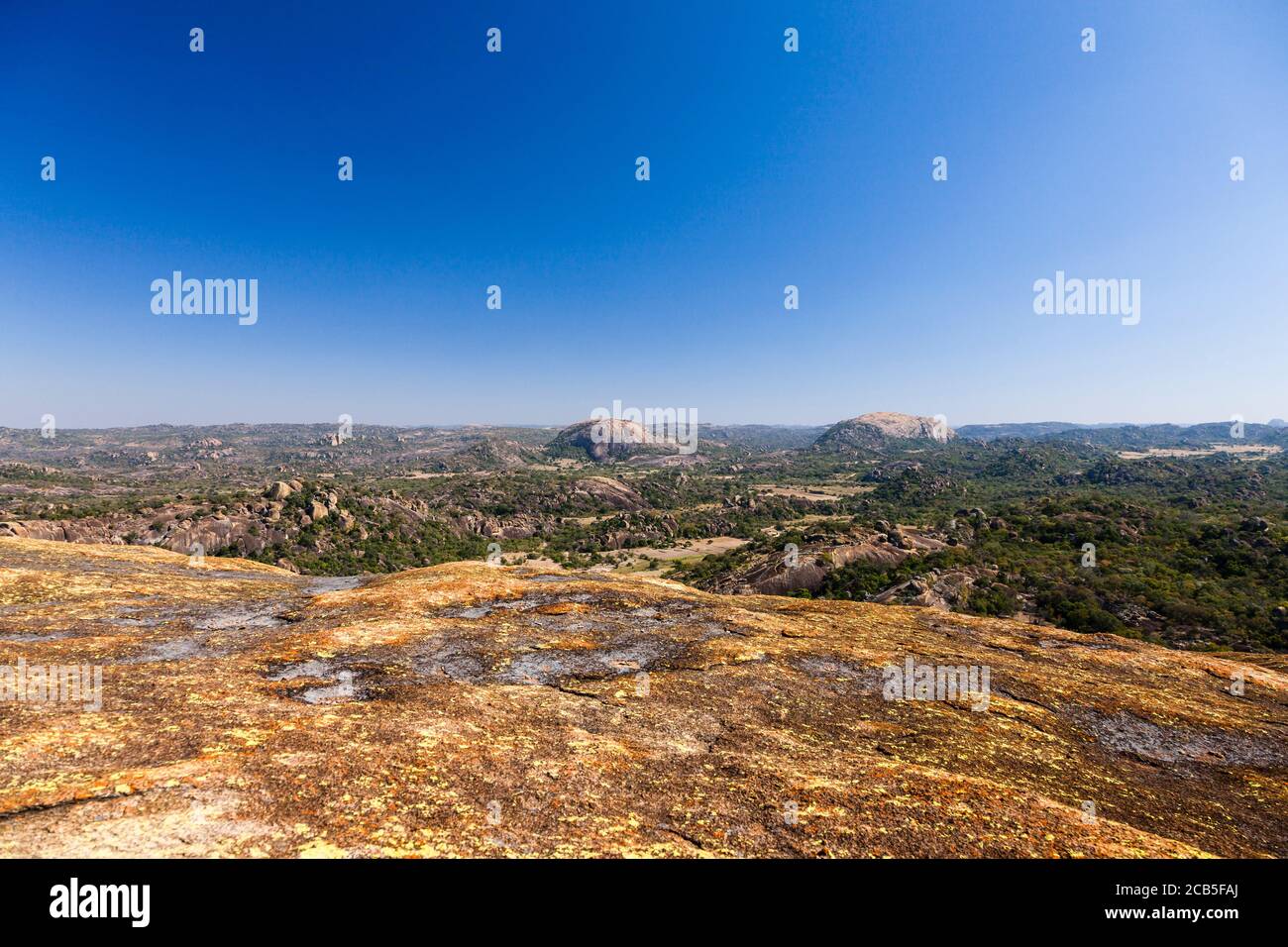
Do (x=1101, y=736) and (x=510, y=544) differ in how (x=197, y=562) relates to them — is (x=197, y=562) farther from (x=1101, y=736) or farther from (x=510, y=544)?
(x=510, y=544)
